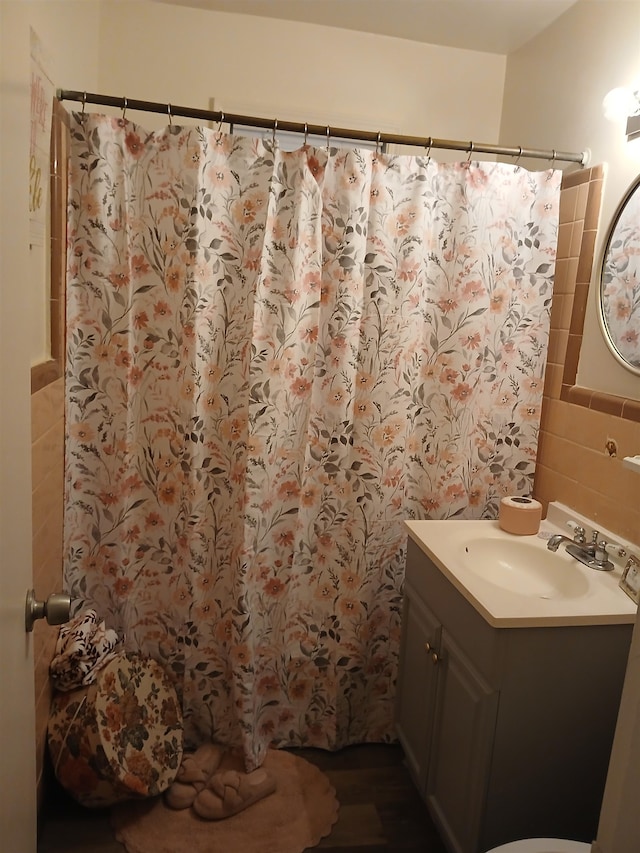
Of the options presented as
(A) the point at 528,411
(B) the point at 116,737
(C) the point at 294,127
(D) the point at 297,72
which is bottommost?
(B) the point at 116,737

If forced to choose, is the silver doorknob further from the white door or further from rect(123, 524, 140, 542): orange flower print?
rect(123, 524, 140, 542): orange flower print

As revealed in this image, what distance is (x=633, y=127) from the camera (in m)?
1.66

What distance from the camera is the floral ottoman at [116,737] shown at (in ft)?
5.48

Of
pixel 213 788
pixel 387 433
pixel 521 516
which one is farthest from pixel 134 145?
pixel 213 788

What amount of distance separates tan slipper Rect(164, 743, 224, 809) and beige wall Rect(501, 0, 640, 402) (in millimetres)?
1684

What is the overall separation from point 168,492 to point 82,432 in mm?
320

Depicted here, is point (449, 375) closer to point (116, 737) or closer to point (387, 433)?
point (387, 433)

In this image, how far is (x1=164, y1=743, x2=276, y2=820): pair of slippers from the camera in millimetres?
1800

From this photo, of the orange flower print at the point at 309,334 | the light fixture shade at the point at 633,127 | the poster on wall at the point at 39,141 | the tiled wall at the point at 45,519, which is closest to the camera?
the poster on wall at the point at 39,141

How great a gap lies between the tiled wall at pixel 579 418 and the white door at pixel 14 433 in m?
1.50

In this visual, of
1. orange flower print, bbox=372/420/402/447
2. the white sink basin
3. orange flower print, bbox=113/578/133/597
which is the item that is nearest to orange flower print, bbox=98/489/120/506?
orange flower print, bbox=113/578/133/597

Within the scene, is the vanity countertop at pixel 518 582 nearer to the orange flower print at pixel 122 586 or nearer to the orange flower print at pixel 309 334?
the orange flower print at pixel 309 334

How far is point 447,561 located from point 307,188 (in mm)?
1158

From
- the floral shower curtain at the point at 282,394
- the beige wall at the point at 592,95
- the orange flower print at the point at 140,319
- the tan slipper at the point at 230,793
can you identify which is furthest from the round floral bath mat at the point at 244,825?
the beige wall at the point at 592,95
